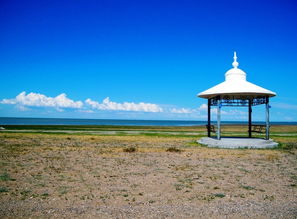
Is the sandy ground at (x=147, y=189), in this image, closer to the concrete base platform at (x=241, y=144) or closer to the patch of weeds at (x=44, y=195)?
the patch of weeds at (x=44, y=195)

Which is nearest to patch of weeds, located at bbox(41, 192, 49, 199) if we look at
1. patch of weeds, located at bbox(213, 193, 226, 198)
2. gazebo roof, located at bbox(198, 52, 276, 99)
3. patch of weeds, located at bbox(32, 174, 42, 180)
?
patch of weeds, located at bbox(32, 174, 42, 180)

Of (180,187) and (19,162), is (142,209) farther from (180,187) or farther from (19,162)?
(19,162)

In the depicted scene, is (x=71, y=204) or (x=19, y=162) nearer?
(x=71, y=204)

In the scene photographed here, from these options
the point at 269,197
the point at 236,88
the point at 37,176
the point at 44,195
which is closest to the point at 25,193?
the point at 44,195

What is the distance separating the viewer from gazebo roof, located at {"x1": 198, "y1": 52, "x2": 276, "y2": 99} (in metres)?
20.2

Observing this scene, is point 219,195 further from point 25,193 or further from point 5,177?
point 5,177

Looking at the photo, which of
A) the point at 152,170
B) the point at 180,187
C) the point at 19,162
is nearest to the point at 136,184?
the point at 180,187

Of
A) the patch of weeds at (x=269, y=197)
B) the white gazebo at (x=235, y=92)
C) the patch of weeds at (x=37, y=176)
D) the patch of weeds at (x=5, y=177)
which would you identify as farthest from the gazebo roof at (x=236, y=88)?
the patch of weeds at (x=5, y=177)

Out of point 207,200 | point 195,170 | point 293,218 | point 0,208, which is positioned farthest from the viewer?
point 195,170

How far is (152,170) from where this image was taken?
11.4 metres

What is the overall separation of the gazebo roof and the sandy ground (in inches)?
309

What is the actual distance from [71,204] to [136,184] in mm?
2694

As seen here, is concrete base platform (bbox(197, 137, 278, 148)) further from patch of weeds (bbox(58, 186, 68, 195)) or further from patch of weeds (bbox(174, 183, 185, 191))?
patch of weeds (bbox(58, 186, 68, 195))

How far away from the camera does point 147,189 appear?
325 inches
